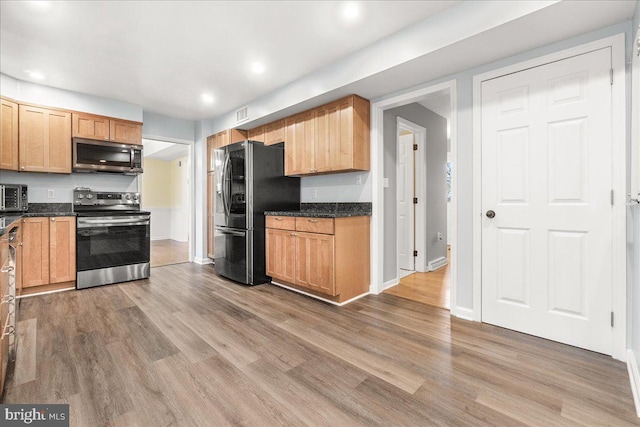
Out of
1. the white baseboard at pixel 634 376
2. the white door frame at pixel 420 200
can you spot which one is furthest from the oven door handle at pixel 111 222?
the white baseboard at pixel 634 376

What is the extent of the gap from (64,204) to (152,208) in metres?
4.57

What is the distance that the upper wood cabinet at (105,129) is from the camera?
3947mm

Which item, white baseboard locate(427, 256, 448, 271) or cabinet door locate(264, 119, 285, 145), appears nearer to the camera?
cabinet door locate(264, 119, 285, 145)

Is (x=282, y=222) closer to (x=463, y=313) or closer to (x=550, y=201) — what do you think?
(x=463, y=313)

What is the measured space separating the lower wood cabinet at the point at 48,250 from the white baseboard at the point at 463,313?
4.42 metres

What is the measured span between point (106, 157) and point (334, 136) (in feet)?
10.6

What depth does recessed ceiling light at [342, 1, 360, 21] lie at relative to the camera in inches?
87.7

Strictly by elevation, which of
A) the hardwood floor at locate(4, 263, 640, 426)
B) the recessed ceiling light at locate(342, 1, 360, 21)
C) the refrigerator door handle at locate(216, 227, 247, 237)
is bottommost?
the hardwood floor at locate(4, 263, 640, 426)

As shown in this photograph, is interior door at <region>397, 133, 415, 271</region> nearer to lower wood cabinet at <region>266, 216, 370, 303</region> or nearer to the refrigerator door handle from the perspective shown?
lower wood cabinet at <region>266, 216, 370, 303</region>

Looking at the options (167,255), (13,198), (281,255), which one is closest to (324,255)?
(281,255)

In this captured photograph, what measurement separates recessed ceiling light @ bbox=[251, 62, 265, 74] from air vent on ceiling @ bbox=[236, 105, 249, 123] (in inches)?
43.1

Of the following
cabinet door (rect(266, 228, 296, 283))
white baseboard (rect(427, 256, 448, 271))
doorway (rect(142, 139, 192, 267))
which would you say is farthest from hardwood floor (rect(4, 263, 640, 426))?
doorway (rect(142, 139, 192, 267))

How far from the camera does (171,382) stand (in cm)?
171

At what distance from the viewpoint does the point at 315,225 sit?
3.13 m
